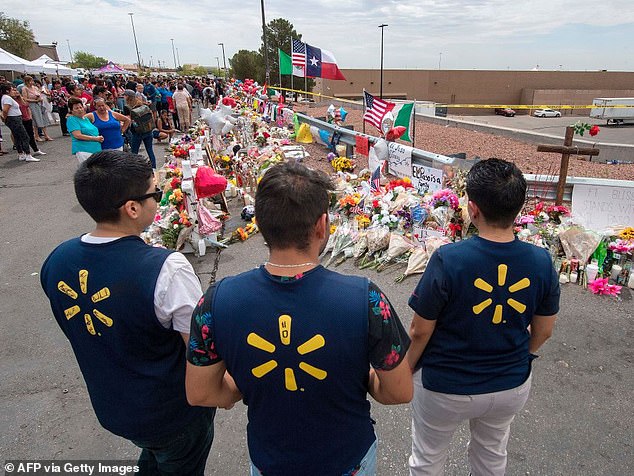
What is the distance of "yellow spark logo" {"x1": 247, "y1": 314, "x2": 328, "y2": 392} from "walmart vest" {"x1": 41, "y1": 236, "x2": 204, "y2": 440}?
1.84ft

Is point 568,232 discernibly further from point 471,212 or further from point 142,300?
point 142,300

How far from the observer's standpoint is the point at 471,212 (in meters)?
1.80

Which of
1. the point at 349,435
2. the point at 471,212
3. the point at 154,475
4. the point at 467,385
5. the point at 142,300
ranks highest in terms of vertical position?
the point at 471,212

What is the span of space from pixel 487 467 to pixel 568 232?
3851 mm

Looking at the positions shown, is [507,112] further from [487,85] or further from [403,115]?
[403,115]

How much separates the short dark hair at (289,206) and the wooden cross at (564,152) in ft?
17.1

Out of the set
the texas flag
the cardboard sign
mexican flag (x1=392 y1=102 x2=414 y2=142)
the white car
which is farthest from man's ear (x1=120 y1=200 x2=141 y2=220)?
the white car

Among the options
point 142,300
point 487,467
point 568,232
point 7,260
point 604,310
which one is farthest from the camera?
point 7,260

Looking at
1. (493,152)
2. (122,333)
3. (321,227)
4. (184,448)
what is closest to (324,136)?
(493,152)

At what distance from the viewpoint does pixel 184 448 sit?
187 cm

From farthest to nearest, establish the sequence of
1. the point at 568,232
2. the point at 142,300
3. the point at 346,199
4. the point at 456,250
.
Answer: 1. the point at 346,199
2. the point at 568,232
3. the point at 456,250
4. the point at 142,300

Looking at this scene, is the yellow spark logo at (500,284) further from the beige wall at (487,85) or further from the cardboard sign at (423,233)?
the beige wall at (487,85)

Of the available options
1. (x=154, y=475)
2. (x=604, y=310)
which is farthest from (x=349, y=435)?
(x=604, y=310)

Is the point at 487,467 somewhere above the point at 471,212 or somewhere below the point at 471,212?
below
